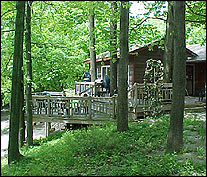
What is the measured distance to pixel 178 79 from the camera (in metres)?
6.49

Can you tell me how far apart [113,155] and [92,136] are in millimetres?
2066

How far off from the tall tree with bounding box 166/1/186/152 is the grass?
1.58 ft

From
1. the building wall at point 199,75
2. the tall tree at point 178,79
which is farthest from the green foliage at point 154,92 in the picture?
the building wall at point 199,75

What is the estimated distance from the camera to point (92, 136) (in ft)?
29.8

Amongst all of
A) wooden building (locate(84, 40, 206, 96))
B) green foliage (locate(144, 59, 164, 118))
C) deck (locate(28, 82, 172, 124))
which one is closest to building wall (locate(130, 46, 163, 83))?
wooden building (locate(84, 40, 206, 96))

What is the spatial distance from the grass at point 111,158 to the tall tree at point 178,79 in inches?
18.9

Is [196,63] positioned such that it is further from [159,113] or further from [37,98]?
[37,98]

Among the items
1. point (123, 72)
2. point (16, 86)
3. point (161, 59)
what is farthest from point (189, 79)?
point (16, 86)

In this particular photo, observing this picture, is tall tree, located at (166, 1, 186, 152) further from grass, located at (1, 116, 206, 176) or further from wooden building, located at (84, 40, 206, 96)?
wooden building, located at (84, 40, 206, 96)

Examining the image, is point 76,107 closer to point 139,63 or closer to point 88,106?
point 88,106

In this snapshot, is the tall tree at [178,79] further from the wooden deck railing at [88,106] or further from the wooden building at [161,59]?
the wooden building at [161,59]

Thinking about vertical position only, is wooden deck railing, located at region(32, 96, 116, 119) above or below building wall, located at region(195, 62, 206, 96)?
below

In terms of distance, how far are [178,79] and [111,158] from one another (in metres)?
2.71

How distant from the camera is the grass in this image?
224 inches
